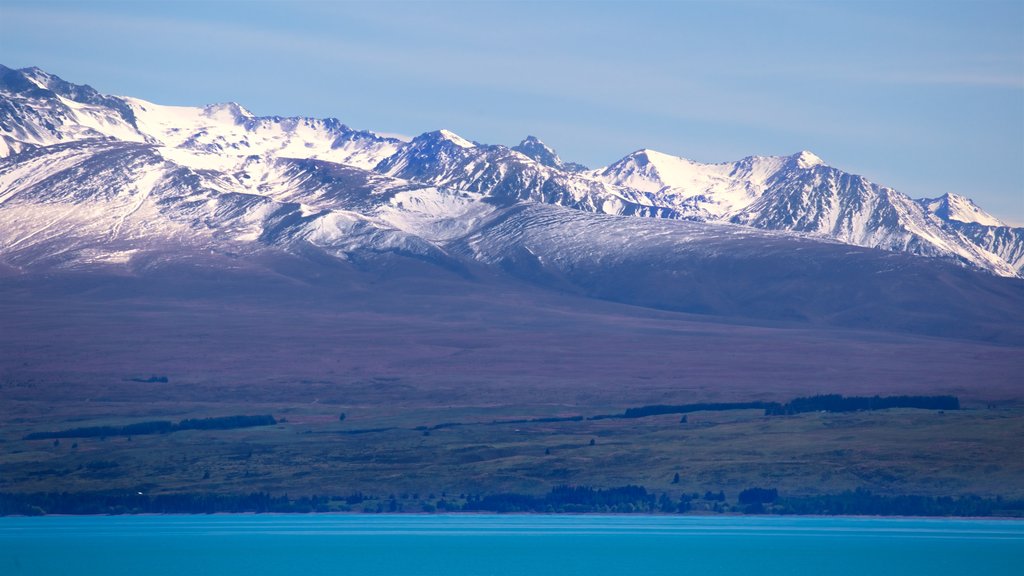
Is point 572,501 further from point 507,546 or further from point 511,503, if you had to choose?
point 507,546

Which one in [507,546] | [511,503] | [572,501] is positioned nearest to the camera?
[507,546]

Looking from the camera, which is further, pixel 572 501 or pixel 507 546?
pixel 572 501

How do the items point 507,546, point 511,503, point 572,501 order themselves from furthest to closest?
point 511,503
point 572,501
point 507,546

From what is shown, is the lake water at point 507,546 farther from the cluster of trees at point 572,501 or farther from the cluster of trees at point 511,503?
the cluster of trees at point 572,501

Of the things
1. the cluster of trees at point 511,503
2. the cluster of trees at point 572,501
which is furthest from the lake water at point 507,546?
the cluster of trees at point 572,501

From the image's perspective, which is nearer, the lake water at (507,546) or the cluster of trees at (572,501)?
the lake water at (507,546)

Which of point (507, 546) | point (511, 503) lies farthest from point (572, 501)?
point (507, 546)

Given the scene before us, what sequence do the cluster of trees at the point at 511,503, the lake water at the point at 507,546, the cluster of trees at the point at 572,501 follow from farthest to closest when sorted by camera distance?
the cluster of trees at the point at 572,501 → the cluster of trees at the point at 511,503 → the lake water at the point at 507,546

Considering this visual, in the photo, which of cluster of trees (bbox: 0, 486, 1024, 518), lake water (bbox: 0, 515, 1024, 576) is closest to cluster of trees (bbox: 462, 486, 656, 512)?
cluster of trees (bbox: 0, 486, 1024, 518)

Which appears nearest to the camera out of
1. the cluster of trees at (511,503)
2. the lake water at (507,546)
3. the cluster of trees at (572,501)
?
the lake water at (507,546)
